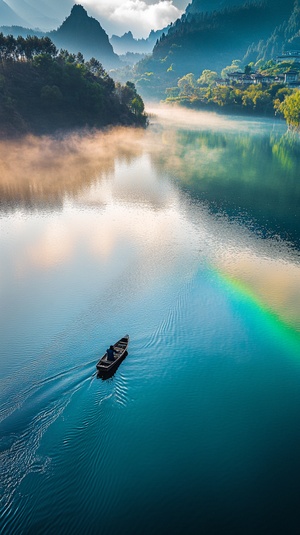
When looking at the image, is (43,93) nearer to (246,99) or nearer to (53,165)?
(53,165)

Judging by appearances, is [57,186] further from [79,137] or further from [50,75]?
[50,75]

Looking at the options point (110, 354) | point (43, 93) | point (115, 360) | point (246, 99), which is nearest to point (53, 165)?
point (43, 93)

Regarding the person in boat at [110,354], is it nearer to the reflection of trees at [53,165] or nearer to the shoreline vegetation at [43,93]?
the reflection of trees at [53,165]

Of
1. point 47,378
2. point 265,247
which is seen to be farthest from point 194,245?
point 47,378

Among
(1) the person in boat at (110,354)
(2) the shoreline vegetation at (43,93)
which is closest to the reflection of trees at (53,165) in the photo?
(2) the shoreline vegetation at (43,93)

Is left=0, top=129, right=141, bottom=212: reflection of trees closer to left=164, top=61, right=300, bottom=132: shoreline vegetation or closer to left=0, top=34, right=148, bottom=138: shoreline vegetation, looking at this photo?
left=0, top=34, right=148, bottom=138: shoreline vegetation
